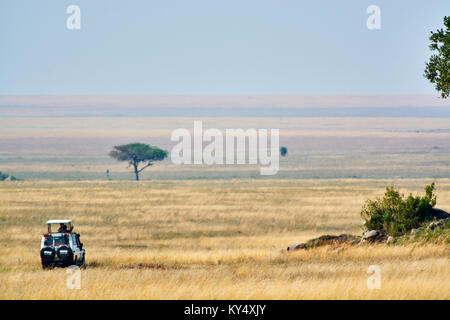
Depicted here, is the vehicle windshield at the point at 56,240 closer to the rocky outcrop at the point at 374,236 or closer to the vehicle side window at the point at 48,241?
the vehicle side window at the point at 48,241

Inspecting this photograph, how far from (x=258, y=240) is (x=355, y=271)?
1916 centimetres

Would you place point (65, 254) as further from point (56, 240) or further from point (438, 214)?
point (438, 214)

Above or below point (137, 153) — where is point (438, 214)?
below

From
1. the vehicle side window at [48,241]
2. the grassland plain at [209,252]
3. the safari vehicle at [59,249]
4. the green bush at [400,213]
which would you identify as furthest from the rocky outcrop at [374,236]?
the vehicle side window at [48,241]

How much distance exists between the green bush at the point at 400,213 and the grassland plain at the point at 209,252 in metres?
2.58

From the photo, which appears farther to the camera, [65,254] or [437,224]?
[437,224]

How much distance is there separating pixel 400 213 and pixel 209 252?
764 centimetres

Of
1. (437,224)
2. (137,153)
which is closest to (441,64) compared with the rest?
(437,224)

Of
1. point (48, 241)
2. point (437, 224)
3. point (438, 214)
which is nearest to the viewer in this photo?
point (48, 241)

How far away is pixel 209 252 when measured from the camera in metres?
30.2

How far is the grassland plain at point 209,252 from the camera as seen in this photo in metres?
15.2

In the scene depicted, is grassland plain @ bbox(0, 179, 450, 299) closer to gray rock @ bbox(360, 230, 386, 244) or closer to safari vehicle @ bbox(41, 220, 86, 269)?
safari vehicle @ bbox(41, 220, 86, 269)

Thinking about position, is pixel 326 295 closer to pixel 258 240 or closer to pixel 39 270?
pixel 39 270

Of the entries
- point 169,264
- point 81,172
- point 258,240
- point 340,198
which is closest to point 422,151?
point 81,172
